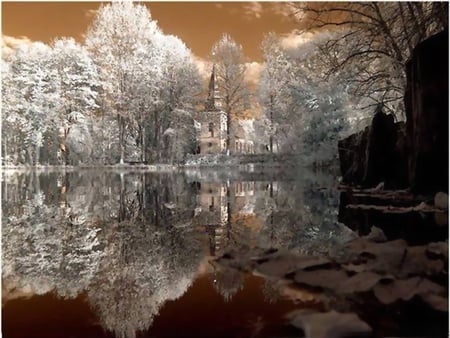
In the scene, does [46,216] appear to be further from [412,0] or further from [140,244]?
[412,0]

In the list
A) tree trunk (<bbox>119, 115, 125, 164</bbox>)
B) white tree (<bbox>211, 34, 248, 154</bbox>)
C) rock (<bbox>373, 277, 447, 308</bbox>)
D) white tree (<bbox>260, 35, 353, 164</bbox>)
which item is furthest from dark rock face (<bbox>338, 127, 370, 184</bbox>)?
tree trunk (<bbox>119, 115, 125, 164</bbox>)

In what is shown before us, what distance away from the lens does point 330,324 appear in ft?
6.02

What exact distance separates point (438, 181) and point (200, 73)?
2367 centimetres

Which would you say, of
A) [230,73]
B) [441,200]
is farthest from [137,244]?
[230,73]

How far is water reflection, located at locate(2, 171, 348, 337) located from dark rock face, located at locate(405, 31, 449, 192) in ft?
4.78

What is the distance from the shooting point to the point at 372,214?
17.7ft

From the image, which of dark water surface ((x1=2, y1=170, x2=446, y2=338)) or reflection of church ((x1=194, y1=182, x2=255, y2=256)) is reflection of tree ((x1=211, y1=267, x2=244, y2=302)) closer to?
dark water surface ((x1=2, y1=170, x2=446, y2=338))

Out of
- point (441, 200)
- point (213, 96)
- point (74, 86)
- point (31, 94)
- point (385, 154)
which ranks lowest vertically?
point (441, 200)

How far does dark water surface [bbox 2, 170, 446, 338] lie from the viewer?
6.71 ft

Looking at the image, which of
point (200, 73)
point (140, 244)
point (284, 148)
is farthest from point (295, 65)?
point (140, 244)

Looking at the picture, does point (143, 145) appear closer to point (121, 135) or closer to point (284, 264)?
point (121, 135)

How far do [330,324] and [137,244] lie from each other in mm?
2477

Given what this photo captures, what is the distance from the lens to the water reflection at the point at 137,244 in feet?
8.20

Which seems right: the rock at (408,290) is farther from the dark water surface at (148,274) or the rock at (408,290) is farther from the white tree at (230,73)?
the white tree at (230,73)
